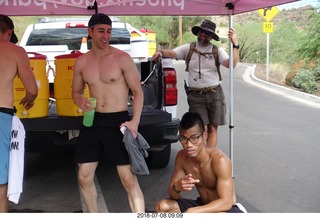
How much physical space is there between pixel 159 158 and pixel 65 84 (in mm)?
1828

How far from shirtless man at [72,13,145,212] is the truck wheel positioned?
191 centimetres

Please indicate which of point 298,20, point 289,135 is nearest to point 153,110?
point 289,135

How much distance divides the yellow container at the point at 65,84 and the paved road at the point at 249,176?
989 mm

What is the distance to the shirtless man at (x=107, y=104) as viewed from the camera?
355 centimetres

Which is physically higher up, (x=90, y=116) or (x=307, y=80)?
(x=90, y=116)

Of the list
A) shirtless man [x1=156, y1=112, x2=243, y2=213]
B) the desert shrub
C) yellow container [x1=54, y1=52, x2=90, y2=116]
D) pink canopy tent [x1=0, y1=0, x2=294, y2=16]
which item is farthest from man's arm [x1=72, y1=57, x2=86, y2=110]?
the desert shrub

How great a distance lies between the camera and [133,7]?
504cm

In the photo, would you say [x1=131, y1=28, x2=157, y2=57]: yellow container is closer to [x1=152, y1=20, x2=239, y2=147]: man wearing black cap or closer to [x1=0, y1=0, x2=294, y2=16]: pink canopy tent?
[x1=0, y1=0, x2=294, y2=16]: pink canopy tent

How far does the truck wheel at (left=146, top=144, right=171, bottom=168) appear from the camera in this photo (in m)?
5.54

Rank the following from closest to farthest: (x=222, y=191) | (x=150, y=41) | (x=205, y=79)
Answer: (x=222, y=191) < (x=205, y=79) < (x=150, y=41)

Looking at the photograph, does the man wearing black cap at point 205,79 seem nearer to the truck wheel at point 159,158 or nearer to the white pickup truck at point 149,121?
the white pickup truck at point 149,121

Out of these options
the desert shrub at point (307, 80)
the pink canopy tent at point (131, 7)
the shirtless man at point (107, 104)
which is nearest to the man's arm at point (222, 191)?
the shirtless man at point (107, 104)

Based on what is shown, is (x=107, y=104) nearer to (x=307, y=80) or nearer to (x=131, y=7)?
(x=131, y=7)

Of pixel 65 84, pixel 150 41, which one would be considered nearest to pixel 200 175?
pixel 65 84
